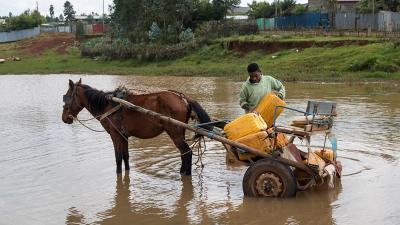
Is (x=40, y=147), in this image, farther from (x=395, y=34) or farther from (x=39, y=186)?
(x=395, y=34)

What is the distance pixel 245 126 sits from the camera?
7.91 meters

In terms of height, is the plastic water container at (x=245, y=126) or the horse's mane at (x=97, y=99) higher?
the horse's mane at (x=97, y=99)

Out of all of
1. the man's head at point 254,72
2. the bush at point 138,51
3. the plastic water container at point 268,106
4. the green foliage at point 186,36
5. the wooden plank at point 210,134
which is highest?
the green foliage at point 186,36

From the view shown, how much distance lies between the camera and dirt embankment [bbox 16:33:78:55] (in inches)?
2432

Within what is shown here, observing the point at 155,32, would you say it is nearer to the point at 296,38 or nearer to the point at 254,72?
the point at 296,38

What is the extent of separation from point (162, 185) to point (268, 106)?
6.90ft

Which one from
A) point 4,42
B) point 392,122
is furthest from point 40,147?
point 4,42

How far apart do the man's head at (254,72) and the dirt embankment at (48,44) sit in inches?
2047

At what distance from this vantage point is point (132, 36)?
5716 cm

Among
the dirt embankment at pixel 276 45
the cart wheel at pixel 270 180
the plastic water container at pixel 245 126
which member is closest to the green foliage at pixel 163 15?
the dirt embankment at pixel 276 45

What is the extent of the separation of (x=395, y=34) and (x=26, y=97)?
2286 centimetres

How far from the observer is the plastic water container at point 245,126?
783 cm

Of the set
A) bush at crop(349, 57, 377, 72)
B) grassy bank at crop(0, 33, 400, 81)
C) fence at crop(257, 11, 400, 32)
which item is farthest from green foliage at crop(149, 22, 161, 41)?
bush at crop(349, 57, 377, 72)

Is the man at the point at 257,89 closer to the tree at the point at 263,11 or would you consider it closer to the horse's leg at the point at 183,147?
the horse's leg at the point at 183,147
